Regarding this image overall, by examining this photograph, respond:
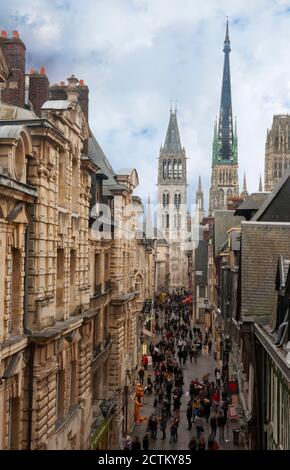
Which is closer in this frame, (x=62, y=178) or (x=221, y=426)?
(x=62, y=178)

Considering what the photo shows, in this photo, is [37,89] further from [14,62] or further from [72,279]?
[72,279]

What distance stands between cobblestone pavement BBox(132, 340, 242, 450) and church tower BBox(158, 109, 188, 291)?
313ft

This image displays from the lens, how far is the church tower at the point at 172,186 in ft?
463

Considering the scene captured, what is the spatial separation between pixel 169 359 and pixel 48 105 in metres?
25.0

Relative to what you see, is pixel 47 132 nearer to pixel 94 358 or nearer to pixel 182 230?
pixel 94 358

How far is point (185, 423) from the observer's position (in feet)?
95.1

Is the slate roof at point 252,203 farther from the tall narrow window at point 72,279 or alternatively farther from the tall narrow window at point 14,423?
the tall narrow window at point 14,423

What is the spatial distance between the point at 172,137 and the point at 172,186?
42.4 feet

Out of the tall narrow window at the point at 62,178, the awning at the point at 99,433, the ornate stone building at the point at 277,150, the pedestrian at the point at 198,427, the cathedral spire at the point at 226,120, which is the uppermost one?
the cathedral spire at the point at 226,120

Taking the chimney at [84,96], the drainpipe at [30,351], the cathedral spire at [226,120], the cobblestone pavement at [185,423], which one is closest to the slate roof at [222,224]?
the cobblestone pavement at [185,423]

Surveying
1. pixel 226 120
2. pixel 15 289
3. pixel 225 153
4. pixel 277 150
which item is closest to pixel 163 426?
pixel 15 289

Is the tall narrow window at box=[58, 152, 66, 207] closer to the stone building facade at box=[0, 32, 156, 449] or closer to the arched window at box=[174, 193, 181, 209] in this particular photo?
the stone building facade at box=[0, 32, 156, 449]
